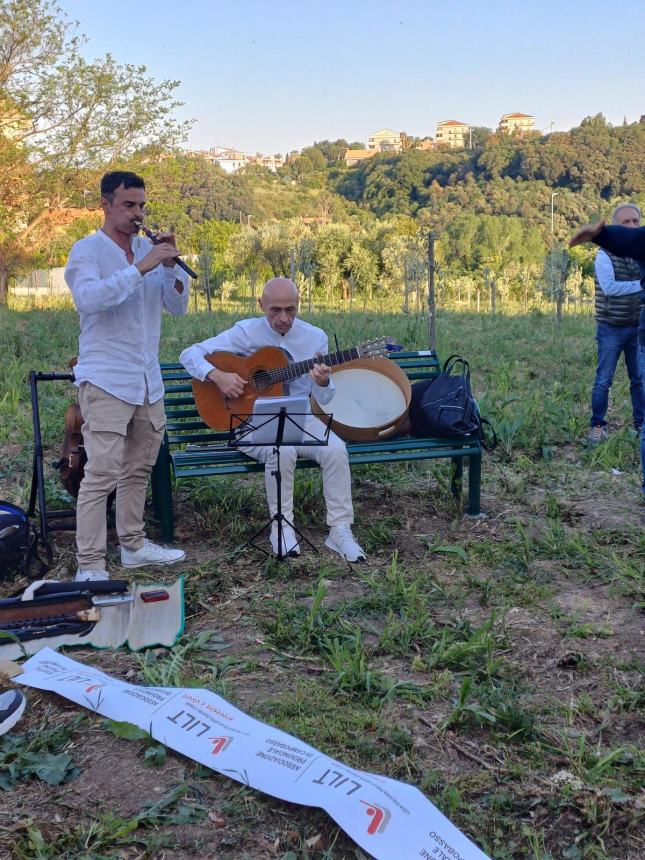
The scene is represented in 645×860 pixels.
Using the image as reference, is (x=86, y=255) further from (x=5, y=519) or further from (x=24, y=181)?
(x=24, y=181)

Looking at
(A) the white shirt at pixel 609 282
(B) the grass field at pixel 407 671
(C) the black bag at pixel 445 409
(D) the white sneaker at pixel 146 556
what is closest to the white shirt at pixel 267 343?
(C) the black bag at pixel 445 409

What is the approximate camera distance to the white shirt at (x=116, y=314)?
3.74 m

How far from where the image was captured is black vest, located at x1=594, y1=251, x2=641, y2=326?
6066 millimetres

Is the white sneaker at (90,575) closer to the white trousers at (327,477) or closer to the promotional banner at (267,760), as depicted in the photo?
the promotional banner at (267,760)

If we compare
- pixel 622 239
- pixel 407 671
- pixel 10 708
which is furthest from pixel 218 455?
pixel 622 239

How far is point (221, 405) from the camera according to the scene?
466cm

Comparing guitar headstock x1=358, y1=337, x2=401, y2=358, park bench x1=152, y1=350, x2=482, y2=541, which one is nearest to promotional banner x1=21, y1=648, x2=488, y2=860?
park bench x1=152, y1=350, x2=482, y2=541

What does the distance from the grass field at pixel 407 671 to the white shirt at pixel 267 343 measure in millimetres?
845

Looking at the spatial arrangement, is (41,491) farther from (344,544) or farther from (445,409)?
(445,409)

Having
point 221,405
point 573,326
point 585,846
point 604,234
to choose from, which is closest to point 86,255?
point 221,405

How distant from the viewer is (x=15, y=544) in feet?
13.6

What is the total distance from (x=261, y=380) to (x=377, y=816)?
2779 mm

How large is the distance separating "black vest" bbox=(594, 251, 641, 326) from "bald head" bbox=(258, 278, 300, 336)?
2.78 meters

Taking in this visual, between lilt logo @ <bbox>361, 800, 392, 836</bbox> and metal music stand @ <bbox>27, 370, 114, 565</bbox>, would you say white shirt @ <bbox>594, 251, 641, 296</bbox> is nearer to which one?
metal music stand @ <bbox>27, 370, 114, 565</bbox>
